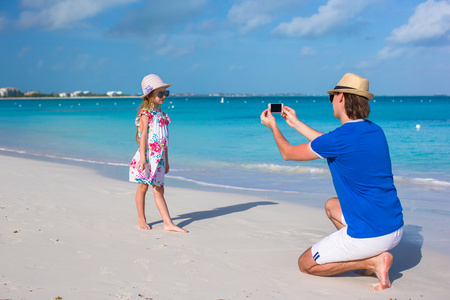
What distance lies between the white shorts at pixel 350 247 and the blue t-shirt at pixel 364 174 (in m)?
0.05

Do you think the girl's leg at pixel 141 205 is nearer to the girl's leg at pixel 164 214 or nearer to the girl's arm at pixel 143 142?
the girl's leg at pixel 164 214

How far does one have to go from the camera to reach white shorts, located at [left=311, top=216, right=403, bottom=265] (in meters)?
3.50

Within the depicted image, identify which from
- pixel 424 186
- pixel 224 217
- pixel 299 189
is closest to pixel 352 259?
pixel 224 217

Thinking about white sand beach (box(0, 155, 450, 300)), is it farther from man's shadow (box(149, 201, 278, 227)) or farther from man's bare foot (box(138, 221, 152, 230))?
man's bare foot (box(138, 221, 152, 230))

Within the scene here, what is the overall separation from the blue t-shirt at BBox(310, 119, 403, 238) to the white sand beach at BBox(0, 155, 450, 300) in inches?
22.8

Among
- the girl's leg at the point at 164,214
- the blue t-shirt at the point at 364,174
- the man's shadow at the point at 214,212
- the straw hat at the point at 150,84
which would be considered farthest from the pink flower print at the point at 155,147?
the blue t-shirt at the point at 364,174

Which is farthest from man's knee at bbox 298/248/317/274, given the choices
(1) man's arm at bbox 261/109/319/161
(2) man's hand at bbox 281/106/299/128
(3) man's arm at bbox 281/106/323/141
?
(2) man's hand at bbox 281/106/299/128

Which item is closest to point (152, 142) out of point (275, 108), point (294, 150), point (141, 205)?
point (141, 205)

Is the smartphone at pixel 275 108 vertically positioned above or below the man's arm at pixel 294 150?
above

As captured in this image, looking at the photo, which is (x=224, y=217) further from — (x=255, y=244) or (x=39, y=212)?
(x=39, y=212)

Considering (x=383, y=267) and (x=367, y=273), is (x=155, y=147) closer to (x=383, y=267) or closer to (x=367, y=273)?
(x=367, y=273)

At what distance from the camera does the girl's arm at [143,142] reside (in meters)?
5.12

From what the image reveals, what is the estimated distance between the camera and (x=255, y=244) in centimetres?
484

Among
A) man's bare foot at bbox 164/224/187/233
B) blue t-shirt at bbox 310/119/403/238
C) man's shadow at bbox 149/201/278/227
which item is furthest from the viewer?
man's shadow at bbox 149/201/278/227
